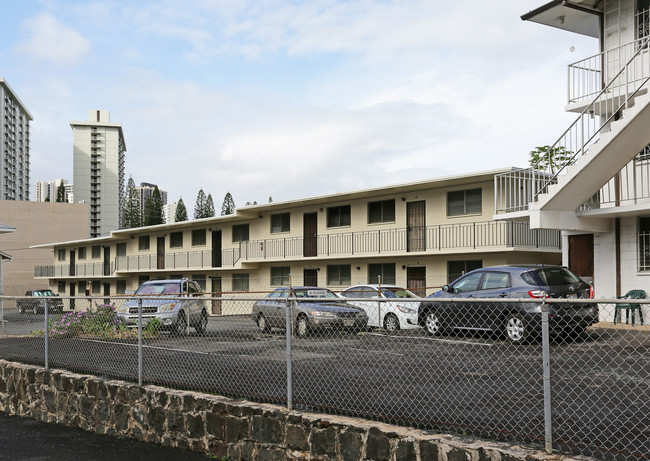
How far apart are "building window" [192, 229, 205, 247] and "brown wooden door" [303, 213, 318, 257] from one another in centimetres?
1052

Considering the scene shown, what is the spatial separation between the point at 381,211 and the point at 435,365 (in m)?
26.0

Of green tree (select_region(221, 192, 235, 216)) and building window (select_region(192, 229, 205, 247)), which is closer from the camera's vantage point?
building window (select_region(192, 229, 205, 247))

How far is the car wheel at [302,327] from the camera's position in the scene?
6825 millimetres

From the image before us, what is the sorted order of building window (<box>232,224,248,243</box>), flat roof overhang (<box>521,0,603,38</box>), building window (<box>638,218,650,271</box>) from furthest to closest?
building window (<box>232,224,248,243</box>)
flat roof overhang (<box>521,0,603,38</box>)
building window (<box>638,218,650,271</box>)

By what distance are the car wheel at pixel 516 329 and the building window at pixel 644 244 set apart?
13027mm

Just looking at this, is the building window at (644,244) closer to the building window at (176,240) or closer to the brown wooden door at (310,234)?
the brown wooden door at (310,234)

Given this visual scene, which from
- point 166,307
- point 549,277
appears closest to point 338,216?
point 549,277

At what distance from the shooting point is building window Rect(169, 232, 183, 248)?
45188 millimetres

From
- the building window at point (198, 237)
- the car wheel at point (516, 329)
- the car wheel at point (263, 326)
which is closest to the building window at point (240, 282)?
the building window at point (198, 237)

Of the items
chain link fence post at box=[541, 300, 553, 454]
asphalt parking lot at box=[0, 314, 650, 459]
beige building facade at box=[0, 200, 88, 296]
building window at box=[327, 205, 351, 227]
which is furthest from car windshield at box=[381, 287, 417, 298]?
beige building facade at box=[0, 200, 88, 296]

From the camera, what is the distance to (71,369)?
979 centimetres

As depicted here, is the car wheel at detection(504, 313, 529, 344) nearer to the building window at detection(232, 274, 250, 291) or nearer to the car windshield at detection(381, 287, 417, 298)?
the car windshield at detection(381, 287, 417, 298)

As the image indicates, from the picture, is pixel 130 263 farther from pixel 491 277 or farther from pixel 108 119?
pixel 108 119

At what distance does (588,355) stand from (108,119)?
545 ft
